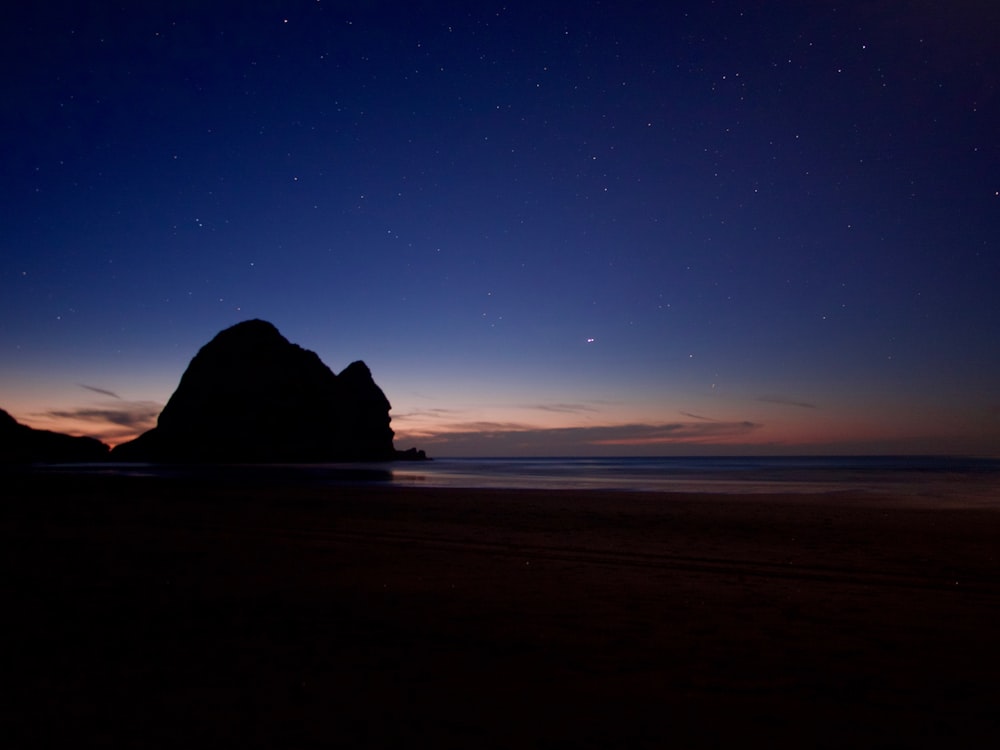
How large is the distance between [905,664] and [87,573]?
1088cm

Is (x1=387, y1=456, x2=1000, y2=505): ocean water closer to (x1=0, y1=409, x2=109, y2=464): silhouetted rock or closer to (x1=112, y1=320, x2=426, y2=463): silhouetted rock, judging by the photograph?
(x1=112, y1=320, x2=426, y2=463): silhouetted rock

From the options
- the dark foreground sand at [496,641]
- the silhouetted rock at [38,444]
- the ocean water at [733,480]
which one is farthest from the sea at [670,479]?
the silhouetted rock at [38,444]

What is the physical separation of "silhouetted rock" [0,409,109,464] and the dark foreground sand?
15146cm

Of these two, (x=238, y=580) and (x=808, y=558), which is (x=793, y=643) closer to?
(x=808, y=558)

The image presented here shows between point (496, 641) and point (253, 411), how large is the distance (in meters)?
144

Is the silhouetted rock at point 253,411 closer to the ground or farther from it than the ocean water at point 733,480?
farther from it

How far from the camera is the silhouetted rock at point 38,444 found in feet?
450

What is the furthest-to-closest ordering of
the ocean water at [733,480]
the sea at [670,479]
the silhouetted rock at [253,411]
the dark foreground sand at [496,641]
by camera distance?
the silhouetted rock at [253,411]
the ocean water at [733,480]
the sea at [670,479]
the dark foreground sand at [496,641]

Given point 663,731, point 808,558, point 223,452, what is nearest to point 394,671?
point 663,731

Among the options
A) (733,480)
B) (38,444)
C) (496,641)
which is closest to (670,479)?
(733,480)

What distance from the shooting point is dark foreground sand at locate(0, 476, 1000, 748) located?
4.45 metres

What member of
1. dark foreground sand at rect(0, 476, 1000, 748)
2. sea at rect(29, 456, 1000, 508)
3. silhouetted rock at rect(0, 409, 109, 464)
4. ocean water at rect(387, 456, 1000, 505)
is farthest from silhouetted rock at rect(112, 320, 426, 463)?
dark foreground sand at rect(0, 476, 1000, 748)

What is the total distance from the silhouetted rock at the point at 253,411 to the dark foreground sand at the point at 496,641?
12716 centimetres

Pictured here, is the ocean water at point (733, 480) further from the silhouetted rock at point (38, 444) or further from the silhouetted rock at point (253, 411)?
the silhouetted rock at point (38, 444)
